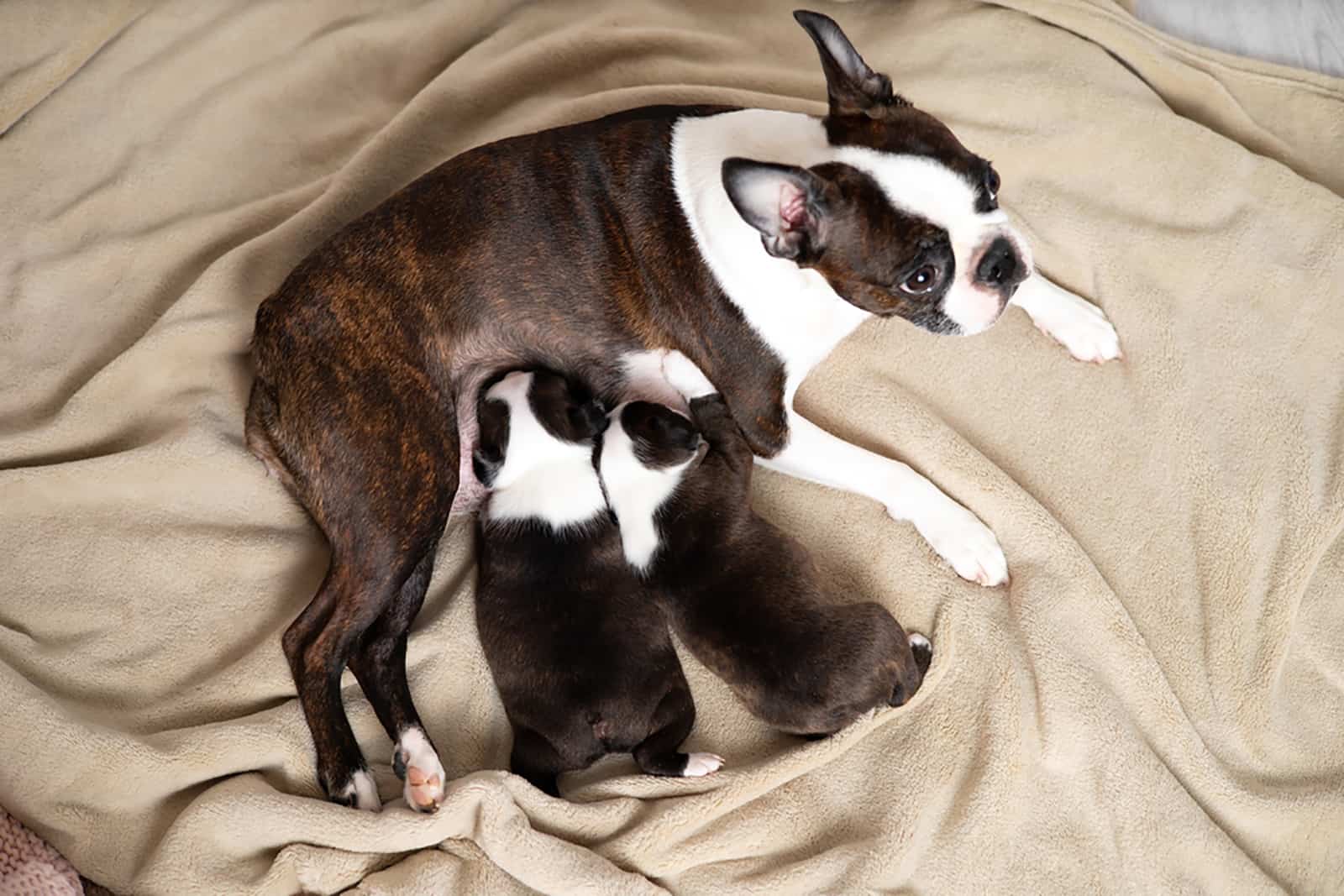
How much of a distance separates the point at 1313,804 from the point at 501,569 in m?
2.07

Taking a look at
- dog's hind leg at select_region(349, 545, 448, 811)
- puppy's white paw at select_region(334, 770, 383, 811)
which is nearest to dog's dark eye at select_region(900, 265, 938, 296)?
dog's hind leg at select_region(349, 545, 448, 811)

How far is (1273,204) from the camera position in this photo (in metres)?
3.51

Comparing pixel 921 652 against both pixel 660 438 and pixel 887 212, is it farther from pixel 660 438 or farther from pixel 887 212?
pixel 887 212

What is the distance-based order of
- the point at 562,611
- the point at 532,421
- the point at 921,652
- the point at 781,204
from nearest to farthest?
1. the point at 781,204
2. the point at 562,611
3. the point at 532,421
4. the point at 921,652

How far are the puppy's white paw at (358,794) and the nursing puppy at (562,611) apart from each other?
0.35 meters

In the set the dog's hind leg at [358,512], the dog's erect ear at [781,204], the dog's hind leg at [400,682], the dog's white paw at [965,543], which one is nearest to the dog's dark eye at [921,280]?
the dog's erect ear at [781,204]

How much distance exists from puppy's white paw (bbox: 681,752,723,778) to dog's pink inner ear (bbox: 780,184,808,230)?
1.31 metres

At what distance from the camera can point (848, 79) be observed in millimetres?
2859

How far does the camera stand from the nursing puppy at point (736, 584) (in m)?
2.95

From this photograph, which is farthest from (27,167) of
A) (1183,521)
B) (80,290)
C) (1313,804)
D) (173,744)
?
(1313,804)

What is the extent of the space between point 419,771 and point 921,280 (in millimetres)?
1665

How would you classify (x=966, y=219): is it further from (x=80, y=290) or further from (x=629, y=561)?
(x=80, y=290)

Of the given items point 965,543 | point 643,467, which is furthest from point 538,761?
point 965,543

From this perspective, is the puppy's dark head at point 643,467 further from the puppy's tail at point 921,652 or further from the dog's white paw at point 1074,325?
the dog's white paw at point 1074,325
